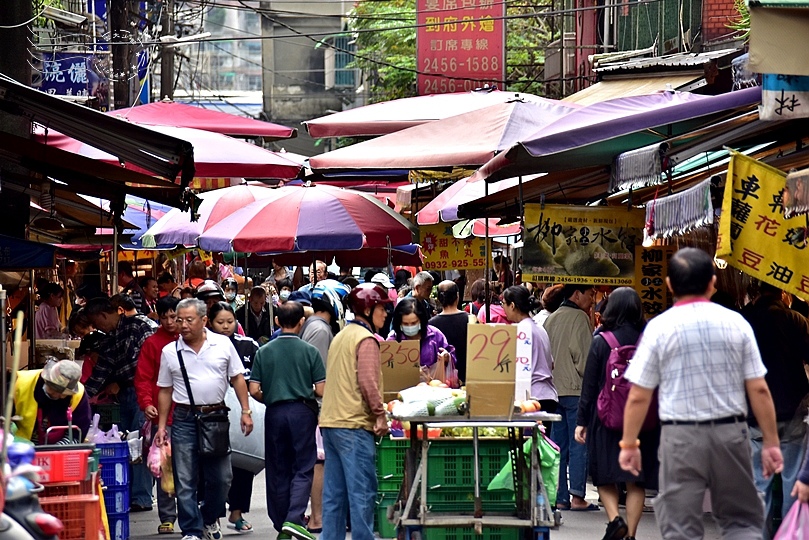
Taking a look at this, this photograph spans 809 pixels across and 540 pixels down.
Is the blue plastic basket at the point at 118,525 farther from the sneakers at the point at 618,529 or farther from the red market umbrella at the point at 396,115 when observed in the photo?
the red market umbrella at the point at 396,115

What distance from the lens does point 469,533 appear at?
28.0 ft

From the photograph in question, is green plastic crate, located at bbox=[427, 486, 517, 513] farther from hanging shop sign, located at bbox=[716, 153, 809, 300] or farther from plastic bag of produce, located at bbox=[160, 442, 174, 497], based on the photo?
plastic bag of produce, located at bbox=[160, 442, 174, 497]

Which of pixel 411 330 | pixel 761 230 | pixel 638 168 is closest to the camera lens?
pixel 761 230

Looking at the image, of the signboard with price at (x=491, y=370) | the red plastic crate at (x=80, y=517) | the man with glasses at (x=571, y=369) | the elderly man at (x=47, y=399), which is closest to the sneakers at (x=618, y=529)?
the signboard with price at (x=491, y=370)

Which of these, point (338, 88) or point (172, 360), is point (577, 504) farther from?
point (338, 88)

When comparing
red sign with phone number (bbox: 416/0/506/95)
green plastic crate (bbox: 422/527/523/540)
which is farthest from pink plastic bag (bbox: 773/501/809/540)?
red sign with phone number (bbox: 416/0/506/95)

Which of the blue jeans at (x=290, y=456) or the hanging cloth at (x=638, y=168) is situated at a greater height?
the hanging cloth at (x=638, y=168)

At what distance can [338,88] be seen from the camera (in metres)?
60.9

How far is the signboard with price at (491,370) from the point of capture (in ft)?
27.0

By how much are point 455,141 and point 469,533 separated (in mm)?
4315

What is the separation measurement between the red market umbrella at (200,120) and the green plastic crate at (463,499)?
26.6ft

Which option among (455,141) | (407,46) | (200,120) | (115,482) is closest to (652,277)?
(455,141)

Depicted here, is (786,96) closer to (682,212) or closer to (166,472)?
(682,212)

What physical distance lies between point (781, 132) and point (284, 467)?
437 centimetres
